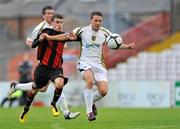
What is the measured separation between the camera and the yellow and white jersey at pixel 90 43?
1516cm

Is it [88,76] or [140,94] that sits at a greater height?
[88,76]

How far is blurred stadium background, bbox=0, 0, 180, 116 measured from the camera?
28.9 m

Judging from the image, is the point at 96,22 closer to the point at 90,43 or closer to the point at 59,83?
the point at 90,43

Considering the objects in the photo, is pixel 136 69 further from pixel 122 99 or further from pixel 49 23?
pixel 49 23

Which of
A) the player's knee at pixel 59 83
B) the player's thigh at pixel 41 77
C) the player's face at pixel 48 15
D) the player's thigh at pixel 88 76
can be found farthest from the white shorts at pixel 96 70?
the player's face at pixel 48 15

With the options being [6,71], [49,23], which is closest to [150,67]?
[6,71]

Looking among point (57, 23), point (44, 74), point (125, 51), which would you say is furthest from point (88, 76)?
point (125, 51)

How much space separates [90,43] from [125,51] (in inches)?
780

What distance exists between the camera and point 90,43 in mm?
Answer: 15164

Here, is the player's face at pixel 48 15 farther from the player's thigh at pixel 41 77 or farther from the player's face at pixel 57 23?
the player's thigh at pixel 41 77

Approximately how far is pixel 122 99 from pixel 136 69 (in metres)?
4.75

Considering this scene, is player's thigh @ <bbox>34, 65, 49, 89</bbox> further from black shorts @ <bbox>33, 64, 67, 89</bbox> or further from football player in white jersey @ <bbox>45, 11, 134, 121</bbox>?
football player in white jersey @ <bbox>45, 11, 134, 121</bbox>

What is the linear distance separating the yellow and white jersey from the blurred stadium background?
12543mm

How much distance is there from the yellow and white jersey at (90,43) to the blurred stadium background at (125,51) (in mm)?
12543
